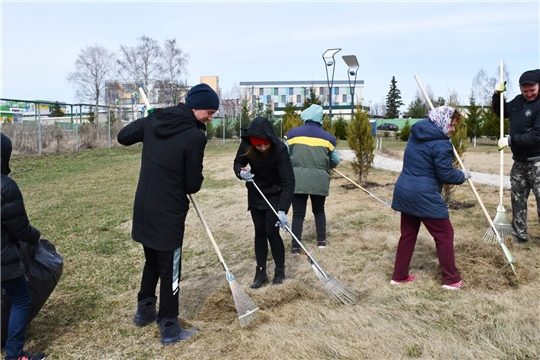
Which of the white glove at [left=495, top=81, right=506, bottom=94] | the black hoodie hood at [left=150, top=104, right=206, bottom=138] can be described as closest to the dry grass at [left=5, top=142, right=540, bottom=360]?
the black hoodie hood at [left=150, top=104, right=206, bottom=138]

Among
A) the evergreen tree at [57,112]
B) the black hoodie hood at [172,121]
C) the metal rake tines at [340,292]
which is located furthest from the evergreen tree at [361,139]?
the evergreen tree at [57,112]

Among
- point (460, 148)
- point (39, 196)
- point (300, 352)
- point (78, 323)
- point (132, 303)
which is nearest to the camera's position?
point (300, 352)

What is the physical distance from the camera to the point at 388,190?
9.53 metres

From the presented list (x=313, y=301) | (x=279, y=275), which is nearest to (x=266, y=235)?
(x=279, y=275)

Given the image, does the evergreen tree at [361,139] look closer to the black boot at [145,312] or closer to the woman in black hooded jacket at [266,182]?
the woman in black hooded jacket at [266,182]

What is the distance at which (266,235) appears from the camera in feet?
14.5

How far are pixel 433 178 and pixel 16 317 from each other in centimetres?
322

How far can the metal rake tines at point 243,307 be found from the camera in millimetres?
3453

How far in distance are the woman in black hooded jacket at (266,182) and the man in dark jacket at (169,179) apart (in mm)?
885

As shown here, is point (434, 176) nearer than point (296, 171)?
Result: Yes

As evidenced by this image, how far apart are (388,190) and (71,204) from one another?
613cm

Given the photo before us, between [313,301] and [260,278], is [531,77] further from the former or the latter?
[260,278]

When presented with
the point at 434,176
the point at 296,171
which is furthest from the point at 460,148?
the point at 434,176

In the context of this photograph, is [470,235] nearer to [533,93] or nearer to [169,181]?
[533,93]
